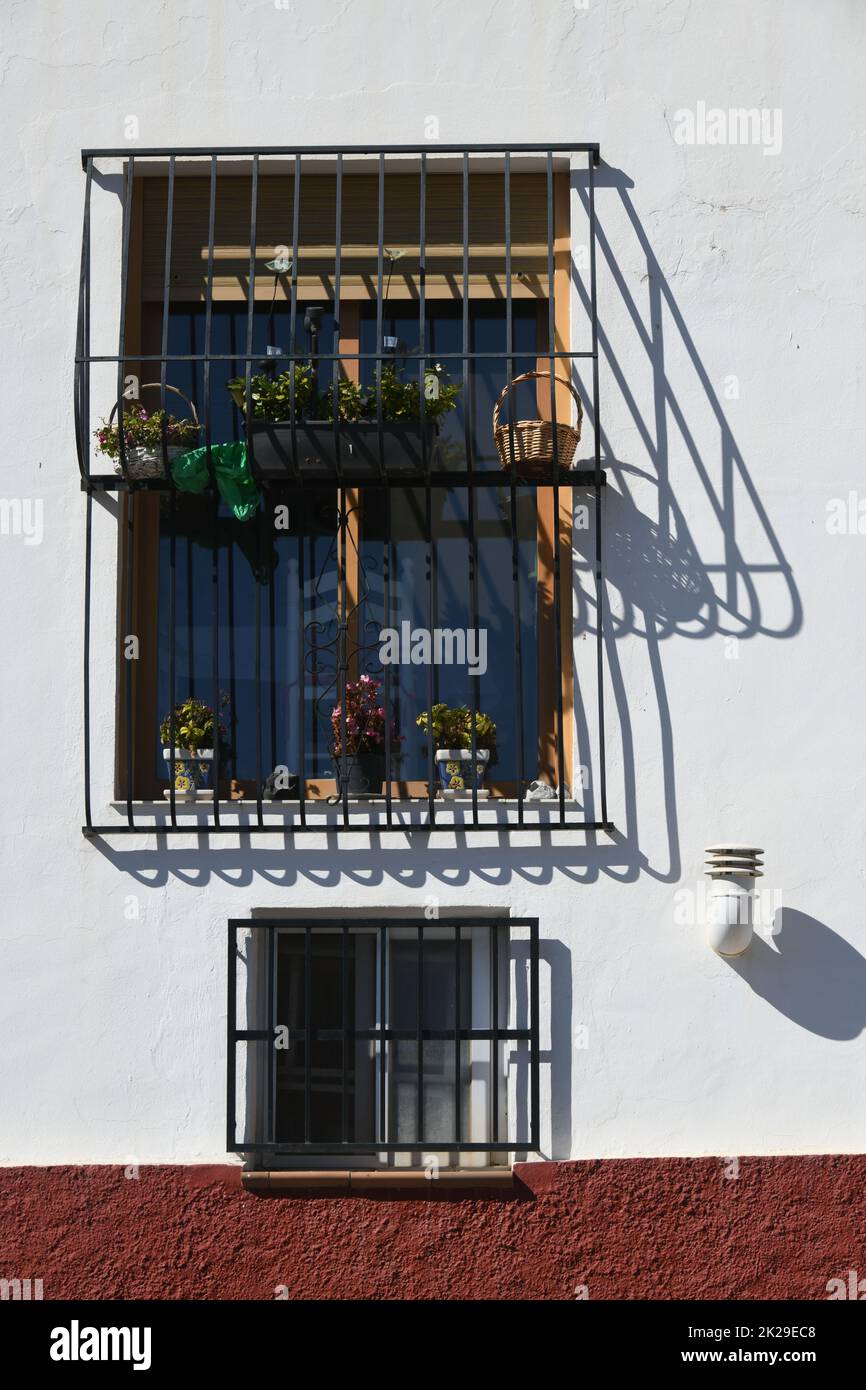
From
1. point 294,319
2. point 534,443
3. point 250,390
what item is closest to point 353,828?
point 534,443

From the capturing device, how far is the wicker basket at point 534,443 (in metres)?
6.26

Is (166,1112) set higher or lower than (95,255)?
lower

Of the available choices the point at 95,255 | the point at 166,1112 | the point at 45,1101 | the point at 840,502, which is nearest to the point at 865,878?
the point at 840,502

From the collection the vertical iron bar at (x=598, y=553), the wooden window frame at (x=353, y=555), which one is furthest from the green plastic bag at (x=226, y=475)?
the vertical iron bar at (x=598, y=553)

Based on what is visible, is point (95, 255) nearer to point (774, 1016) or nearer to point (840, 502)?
point (840, 502)

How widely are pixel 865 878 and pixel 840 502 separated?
1.49m

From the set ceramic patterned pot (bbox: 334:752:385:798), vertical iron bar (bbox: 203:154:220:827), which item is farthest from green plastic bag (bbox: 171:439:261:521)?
ceramic patterned pot (bbox: 334:752:385:798)

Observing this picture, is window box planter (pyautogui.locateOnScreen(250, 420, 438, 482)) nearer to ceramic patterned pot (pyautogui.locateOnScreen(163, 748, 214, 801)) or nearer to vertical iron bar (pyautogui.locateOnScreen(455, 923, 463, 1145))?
ceramic patterned pot (pyautogui.locateOnScreen(163, 748, 214, 801))

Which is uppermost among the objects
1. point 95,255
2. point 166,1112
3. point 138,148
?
point 138,148

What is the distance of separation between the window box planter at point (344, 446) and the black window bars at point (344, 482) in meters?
0.01

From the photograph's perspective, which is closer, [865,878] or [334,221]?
[865,878]

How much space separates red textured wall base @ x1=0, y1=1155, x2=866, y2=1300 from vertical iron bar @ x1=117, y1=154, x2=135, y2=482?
276cm

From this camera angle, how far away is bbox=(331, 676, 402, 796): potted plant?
6.36 meters

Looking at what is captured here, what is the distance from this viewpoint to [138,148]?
6605 mm
